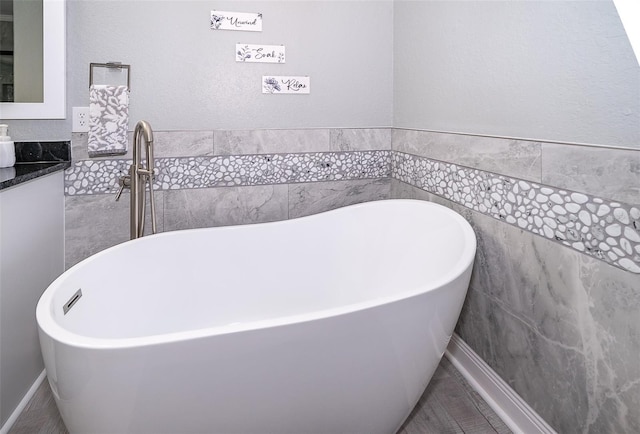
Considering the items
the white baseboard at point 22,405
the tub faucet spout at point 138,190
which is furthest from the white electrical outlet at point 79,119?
the white baseboard at point 22,405

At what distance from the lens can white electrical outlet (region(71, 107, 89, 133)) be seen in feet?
6.45

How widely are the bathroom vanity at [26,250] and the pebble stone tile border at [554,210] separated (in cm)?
169

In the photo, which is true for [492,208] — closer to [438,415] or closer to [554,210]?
[554,210]

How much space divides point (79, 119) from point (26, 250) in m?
0.70

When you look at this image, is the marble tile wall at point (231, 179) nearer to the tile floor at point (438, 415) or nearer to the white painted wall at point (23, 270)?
the white painted wall at point (23, 270)

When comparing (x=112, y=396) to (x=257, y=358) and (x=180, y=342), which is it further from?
(x=257, y=358)

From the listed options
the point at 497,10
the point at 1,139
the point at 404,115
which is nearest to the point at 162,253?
the point at 1,139

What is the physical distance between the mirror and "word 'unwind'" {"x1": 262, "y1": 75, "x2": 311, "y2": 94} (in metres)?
0.95

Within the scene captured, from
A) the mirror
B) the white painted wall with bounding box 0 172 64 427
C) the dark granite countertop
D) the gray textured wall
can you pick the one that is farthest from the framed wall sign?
the white painted wall with bounding box 0 172 64 427

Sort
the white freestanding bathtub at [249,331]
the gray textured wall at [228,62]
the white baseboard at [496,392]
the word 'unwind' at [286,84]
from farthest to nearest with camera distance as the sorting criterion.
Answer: the word 'unwind' at [286,84] → the gray textured wall at [228,62] → the white baseboard at [496,392] → the white freestanding bathtub at [249,331]

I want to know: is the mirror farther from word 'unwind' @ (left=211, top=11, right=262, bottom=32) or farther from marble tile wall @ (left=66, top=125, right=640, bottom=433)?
word 'unwind' @ (left=211, top=11, right=262, bottom=32)

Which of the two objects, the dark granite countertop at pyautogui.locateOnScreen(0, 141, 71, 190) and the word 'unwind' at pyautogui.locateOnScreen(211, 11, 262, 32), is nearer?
the dark granite countertop at pyautogui.locateOnScreen(0, 141, 71, 190)

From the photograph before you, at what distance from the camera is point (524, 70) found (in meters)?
1.37

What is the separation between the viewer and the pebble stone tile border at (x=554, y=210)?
40.3 inches
